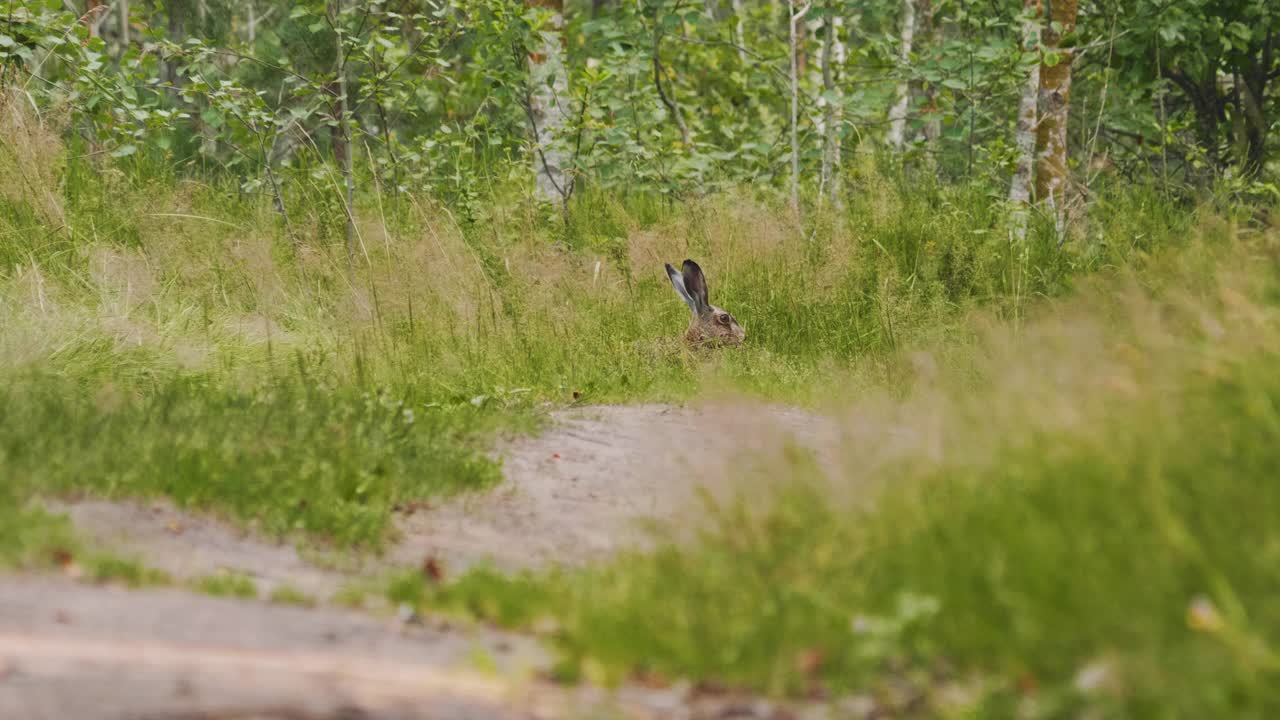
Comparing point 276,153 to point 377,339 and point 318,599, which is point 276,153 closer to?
point 377,339

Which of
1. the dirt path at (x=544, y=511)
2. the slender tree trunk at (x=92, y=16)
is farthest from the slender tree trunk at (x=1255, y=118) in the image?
the slender tree trunk at (x=92, y=16)

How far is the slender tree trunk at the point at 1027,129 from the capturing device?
31.9 ft

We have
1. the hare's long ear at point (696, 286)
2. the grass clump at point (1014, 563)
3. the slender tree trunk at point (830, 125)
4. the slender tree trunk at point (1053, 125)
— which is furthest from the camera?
the slender tree trunk at point (830, 125)

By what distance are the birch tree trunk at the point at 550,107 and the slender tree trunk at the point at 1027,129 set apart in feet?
13.2

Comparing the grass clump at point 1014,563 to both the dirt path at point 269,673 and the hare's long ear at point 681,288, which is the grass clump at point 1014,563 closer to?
the dirt path at point 269,673

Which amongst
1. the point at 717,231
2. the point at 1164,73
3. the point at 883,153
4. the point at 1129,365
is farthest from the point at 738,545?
the point at 1164,73

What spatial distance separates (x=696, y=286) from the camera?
27.7 ft

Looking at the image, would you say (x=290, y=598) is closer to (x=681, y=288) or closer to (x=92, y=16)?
(x=681, y=288)

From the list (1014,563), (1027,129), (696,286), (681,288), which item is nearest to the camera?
(1014,563)

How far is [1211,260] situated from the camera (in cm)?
560

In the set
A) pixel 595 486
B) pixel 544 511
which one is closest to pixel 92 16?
pixel 595 486

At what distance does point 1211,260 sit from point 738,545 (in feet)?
11.0

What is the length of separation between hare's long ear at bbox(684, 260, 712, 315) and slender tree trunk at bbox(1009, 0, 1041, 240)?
2716 millimetres

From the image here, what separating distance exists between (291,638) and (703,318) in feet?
18.2
